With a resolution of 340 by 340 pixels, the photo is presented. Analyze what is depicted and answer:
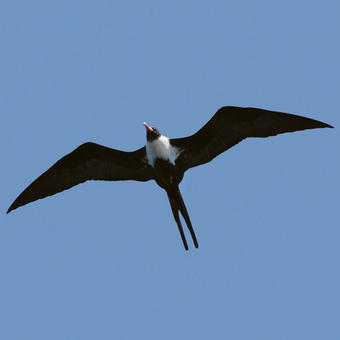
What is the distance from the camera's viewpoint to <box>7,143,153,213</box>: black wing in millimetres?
11594

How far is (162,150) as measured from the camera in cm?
1129

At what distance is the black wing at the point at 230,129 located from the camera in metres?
10.9

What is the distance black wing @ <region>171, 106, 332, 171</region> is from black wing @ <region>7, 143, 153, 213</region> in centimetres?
72

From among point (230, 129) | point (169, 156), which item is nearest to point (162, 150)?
point (169, 156)

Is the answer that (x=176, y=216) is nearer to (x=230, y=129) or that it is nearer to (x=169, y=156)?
(x=169, y=156)

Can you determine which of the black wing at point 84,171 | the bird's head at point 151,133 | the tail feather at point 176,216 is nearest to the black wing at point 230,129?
the bird's head at point 151,133

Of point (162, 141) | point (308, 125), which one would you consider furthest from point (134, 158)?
point (308, 125)

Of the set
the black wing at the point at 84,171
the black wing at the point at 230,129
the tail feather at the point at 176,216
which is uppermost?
the black wing at the point at 84,171

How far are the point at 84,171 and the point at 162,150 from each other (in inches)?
48.1

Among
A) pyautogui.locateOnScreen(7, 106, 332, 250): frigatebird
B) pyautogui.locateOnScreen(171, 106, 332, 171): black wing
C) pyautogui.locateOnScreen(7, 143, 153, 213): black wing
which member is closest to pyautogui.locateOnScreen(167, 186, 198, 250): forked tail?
pyautogui.locateOnScreen(7, 106, 332, 250): frigatebird

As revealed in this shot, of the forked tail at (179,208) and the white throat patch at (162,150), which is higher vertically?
the white throat patch at (162,150)

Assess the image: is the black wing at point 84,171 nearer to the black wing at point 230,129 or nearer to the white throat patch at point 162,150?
the white throat patch at point 162,150

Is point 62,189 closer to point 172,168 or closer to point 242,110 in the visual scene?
point 172,168

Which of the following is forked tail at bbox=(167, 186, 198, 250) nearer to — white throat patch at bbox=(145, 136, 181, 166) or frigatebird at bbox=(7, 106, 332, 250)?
frigatebird at bbox=(7, 106, 332, 250)
